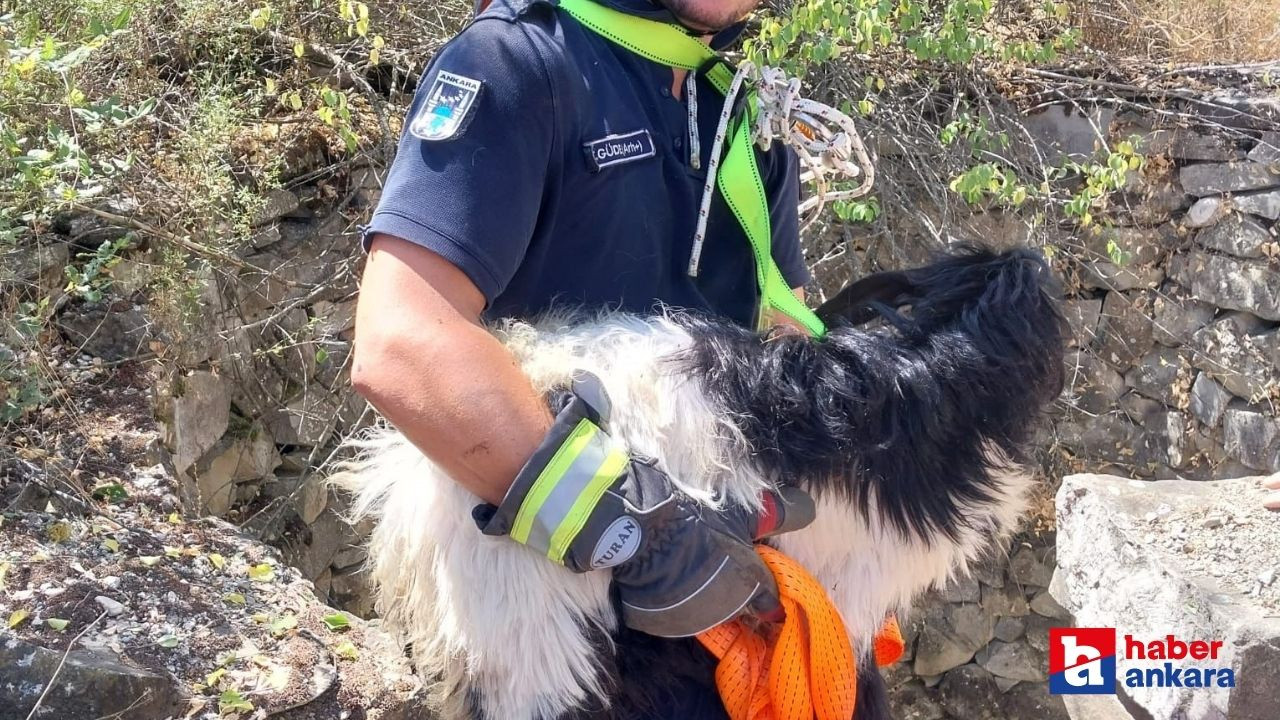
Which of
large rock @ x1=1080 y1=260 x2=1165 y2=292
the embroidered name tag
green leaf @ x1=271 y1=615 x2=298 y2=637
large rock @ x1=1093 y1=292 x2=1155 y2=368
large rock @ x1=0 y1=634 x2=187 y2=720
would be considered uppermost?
the embroidered name tag

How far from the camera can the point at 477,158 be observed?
97cm

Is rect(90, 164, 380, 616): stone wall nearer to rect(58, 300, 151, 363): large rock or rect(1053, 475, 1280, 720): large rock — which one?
rect(58, 300, 151, 363): large rock

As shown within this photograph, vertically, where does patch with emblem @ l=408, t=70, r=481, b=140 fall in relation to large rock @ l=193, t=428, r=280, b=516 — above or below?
above

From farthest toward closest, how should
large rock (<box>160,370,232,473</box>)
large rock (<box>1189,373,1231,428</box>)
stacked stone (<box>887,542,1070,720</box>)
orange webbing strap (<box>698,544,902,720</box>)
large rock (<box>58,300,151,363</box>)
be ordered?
stacked stone (<box>887,542,1070,720</box>), large rock (<box>1189,373,1231,428</box>), large rock (<box>160,370,232,473</box>), large rock (<box>58,300,151,363</box>), orange webbing strap (<box>698,544,902,720</box>)

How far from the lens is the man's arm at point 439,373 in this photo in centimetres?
92

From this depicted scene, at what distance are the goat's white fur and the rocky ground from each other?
0.57 metres

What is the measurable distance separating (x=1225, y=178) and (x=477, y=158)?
3993 millimetres

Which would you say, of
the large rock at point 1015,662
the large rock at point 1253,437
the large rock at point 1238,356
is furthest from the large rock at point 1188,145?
the large rock at point 1015,662

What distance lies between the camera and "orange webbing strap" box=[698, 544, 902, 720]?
1.03 m

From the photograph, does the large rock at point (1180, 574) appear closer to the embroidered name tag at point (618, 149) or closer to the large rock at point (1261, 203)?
the embroidered name tag at point (618, 149)

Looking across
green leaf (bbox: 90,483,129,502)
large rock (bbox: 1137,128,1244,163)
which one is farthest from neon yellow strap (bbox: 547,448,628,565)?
large rock (bbox: 1137,128,1244,163)

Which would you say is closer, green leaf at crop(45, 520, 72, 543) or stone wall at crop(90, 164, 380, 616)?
green leaf at crop(45, 520, 72, 543)

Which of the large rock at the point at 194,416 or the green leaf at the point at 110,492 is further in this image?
the large rock at the point at 194,416

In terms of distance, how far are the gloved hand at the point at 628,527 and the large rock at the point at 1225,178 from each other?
3.81 m
